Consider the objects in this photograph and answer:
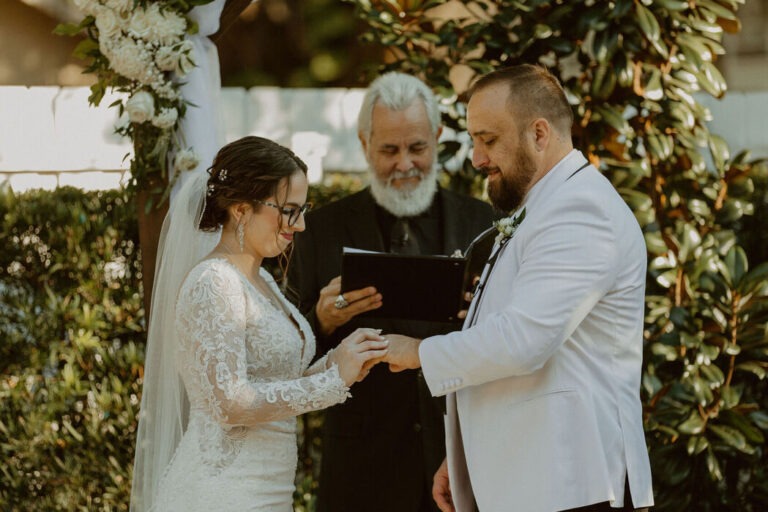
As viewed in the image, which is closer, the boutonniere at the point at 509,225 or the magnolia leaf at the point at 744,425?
the boutonniere at the point at 509,225

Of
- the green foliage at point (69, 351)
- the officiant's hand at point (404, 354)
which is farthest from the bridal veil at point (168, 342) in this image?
the green foliage at point (69, 351)

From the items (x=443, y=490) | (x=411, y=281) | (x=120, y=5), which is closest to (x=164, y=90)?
(x=120, y=5)

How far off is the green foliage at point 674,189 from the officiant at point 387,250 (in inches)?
45.2

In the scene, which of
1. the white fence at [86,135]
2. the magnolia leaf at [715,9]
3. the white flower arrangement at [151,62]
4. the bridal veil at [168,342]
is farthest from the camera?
the white fence at [86,135]

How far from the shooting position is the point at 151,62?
3811 millimetres

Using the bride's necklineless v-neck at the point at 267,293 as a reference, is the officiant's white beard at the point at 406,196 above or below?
above

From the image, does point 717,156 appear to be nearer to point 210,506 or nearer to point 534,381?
point 534,381

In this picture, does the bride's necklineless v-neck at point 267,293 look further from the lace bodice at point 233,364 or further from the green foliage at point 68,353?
the green foliage at point 68,353

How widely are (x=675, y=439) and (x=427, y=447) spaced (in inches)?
64.4

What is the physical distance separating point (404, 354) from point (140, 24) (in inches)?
66.2

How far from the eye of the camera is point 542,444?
2.66m

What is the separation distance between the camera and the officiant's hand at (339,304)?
3131 millimetres

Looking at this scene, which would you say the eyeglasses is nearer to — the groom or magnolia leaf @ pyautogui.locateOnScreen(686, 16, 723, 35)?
the groom

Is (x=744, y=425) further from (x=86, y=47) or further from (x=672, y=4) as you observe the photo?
(x=86, y=47)
